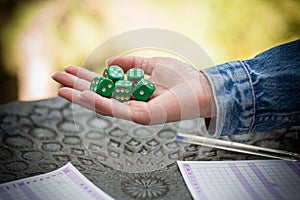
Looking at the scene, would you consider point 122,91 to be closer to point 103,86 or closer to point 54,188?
point 103,86

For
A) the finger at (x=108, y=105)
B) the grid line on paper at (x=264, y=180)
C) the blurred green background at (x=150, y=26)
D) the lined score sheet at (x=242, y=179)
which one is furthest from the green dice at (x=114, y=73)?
the blurred green background at (x=150, y=26)

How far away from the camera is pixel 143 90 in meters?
1.00

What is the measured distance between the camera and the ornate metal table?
0.90 metres

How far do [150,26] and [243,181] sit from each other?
104 cm

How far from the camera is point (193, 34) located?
6.09 feet

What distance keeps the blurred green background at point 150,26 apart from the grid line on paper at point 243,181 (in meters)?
0.91

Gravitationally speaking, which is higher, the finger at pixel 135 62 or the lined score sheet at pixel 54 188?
the finger at pixel 135 62

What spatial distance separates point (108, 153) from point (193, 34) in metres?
0.98

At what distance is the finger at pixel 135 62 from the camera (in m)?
1.12

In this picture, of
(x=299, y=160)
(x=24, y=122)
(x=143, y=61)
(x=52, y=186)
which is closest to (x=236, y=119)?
(x=299, y=160)

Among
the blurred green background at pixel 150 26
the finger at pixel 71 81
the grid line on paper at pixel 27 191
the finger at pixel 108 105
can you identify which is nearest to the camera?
the grid line on paper at pixel 27 191

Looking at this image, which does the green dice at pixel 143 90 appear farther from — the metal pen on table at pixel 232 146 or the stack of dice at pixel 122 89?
the metal pen on table at pixel 232 146

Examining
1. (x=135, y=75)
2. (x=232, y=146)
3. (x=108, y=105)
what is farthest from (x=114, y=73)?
(x=232, y=146)

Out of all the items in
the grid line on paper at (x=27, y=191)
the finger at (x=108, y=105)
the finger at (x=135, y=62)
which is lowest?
the grid line on paper at (x=27, y=191)
